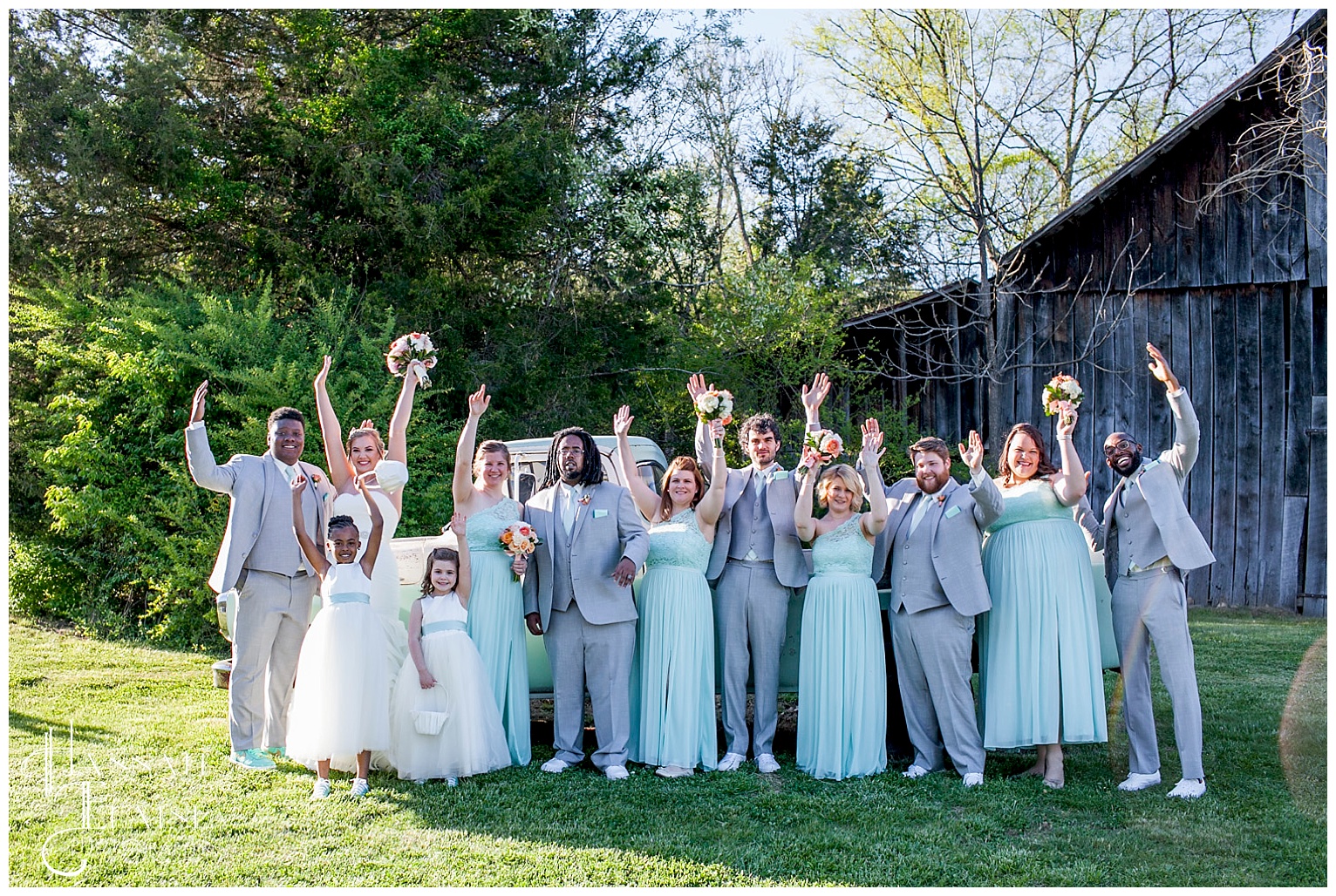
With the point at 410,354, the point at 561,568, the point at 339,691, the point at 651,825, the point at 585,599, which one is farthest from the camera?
the point at 410,354

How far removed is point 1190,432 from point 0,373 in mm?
7002

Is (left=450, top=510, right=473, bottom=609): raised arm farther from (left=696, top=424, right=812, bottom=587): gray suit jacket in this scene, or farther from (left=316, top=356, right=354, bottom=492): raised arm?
(left=696, top=424, right=812, bottom=587): gray suit jacket

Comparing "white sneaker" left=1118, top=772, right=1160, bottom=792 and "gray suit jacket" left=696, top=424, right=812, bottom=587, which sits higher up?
"gray suit jacket" left=696, top=424, right=812, bottom=587

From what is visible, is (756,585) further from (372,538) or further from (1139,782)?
(1139,782)

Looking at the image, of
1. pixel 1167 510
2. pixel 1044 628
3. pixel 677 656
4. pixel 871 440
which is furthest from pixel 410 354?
pixel 1167 510

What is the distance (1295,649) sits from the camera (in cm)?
1075

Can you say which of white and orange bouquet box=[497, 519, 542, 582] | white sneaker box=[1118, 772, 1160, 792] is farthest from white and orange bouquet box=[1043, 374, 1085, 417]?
white and orange bouquet box=[497, 519, 542, 582]

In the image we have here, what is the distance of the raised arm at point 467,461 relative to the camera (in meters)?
6.62

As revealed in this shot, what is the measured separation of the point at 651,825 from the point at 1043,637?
2347 millimetres

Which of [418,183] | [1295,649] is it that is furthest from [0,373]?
[1295,649]

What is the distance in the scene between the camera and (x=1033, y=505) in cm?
641

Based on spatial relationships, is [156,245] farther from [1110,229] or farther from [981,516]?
[981,516]

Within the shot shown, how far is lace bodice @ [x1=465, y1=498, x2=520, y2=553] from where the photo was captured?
6703 millimetres

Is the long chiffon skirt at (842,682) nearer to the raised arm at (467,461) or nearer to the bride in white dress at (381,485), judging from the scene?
the raised arm at (467,461)
